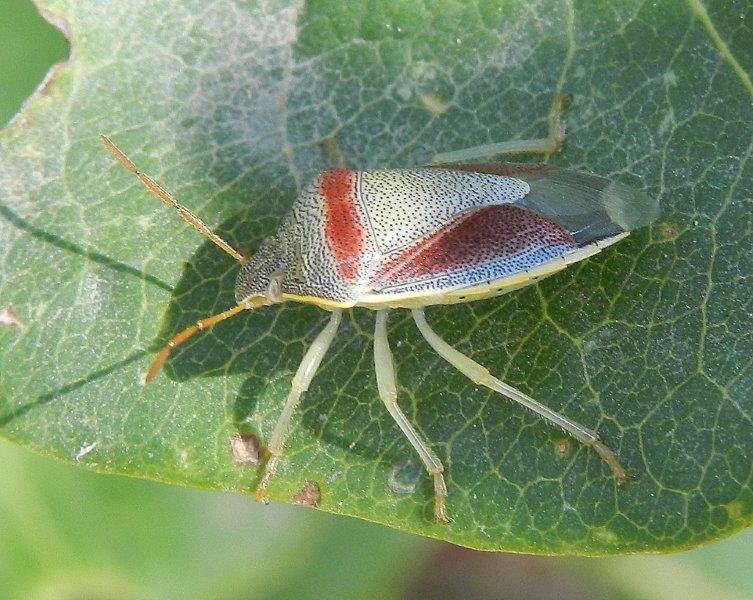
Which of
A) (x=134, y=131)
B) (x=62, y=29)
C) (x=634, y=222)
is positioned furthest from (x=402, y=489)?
(x=62, y=29)

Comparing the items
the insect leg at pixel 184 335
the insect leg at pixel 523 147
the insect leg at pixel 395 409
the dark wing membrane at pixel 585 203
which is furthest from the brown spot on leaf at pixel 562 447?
the insect leg at pixel 184 335

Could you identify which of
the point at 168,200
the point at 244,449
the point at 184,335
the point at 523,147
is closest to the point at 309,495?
the point at 244,449

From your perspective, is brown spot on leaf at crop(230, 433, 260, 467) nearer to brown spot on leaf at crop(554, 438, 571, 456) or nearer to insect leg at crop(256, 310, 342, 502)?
insect leg at crop(256, 310, 342, 502)

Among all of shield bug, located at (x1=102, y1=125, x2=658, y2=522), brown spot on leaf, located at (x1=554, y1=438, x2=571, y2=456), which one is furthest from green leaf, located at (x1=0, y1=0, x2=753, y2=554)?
shield bug, located at (x1=102, y1=125, x2=658, y2=522)

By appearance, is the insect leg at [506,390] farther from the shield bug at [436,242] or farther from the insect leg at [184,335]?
the insect leg at [184,335]

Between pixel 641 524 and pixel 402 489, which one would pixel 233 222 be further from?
pixel 641 524
